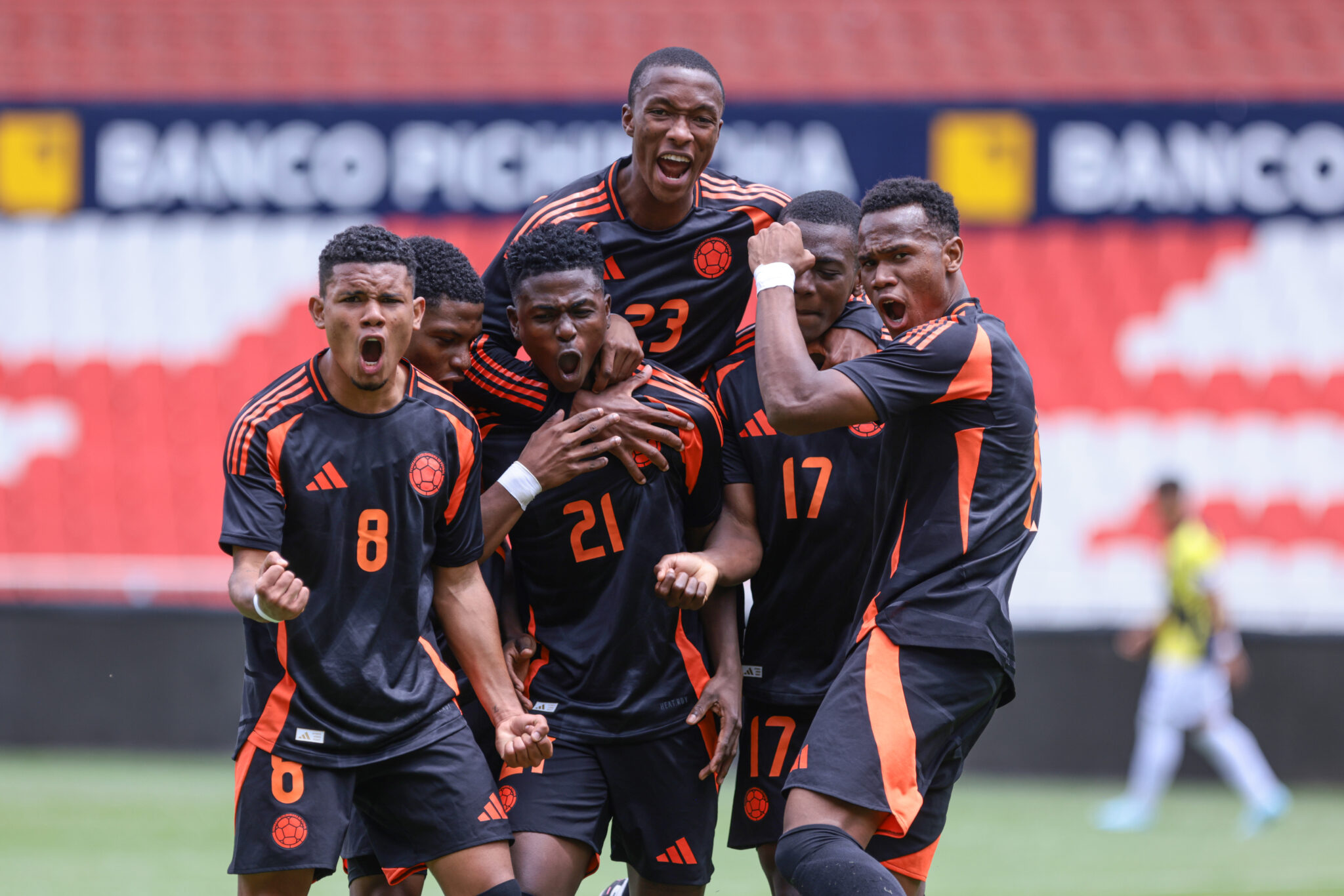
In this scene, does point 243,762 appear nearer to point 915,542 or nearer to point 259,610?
point 259,610

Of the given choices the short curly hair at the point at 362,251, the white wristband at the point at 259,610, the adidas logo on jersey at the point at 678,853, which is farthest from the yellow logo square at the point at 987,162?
the white wristband at the point at 259,610

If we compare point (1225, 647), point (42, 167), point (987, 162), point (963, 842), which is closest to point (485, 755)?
point (963, 842)

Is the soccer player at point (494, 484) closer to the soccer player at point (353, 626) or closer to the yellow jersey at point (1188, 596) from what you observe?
the soccer player at point (353, 626)

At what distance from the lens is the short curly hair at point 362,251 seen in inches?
148

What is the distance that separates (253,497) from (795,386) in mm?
1305

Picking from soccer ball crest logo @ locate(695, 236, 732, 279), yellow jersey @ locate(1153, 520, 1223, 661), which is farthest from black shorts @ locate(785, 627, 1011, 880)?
yellow jersey @ locate(1153, 520, 1223, 661)

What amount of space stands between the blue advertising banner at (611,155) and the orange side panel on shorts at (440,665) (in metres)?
7.92

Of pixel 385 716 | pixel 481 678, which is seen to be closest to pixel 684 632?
pixel 481 678

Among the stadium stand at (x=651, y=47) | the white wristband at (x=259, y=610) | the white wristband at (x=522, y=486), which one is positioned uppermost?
the stadium stand at (x=651, y=47)

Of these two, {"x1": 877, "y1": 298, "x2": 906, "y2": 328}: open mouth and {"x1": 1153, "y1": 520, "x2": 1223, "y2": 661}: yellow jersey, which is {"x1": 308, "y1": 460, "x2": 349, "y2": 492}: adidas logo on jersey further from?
{"x1": 1153, "y1": 520, "x2": 1223, "y2": 661}: yellow jersey

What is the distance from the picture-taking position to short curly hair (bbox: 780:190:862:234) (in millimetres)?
4250

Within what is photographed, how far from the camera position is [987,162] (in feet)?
37.3

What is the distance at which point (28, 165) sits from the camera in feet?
39.0

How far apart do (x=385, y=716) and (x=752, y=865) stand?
4467 mm
